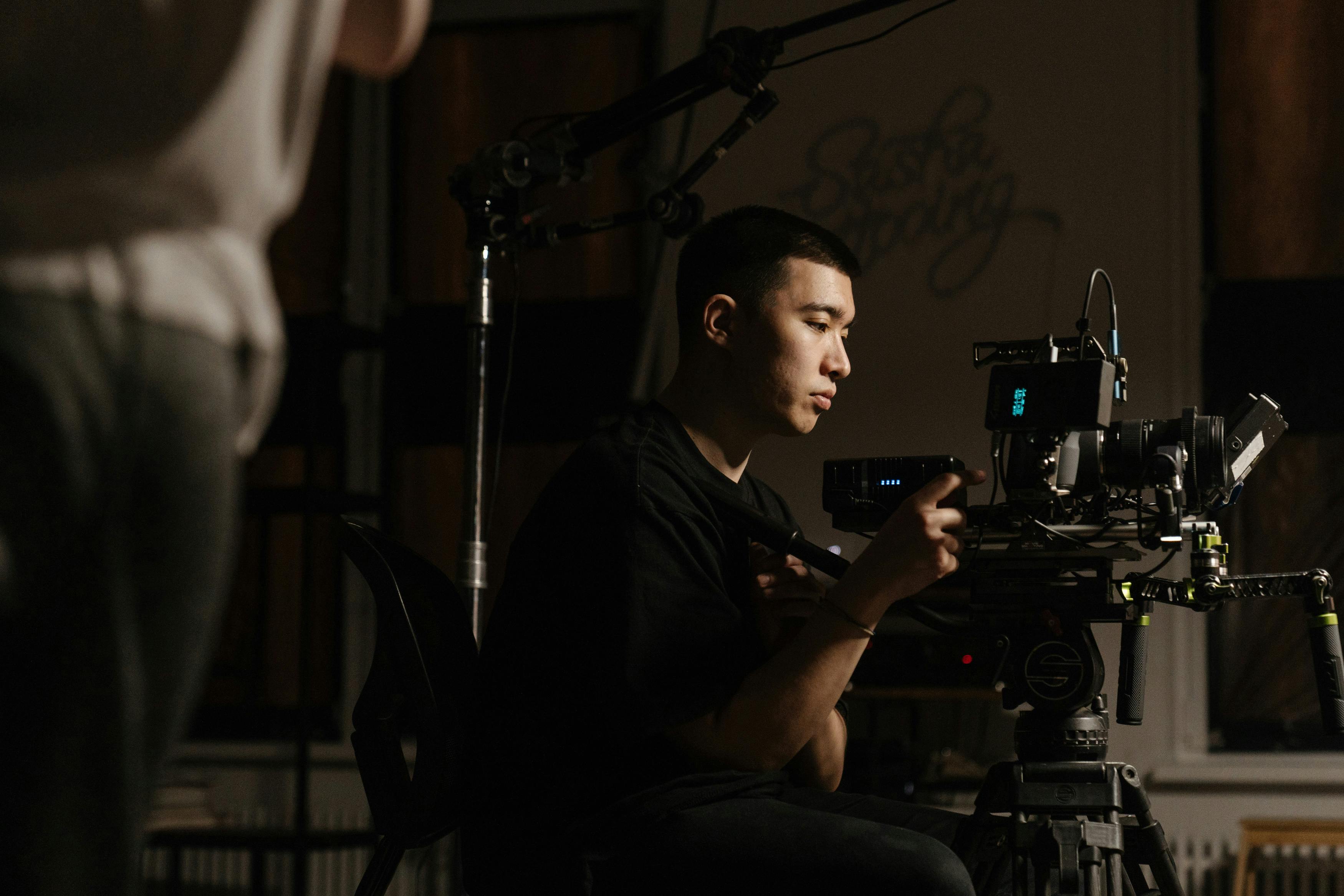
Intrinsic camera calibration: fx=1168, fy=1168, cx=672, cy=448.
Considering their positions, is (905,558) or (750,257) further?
(750,257)

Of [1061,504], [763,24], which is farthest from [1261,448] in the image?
[763,24]

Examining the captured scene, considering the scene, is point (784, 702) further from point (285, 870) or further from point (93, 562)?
point (285, 870)

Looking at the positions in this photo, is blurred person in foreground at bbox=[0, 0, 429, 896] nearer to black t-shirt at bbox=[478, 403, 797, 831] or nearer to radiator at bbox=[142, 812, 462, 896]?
black t-shirt at bbox=[478, 403, 797, 831]

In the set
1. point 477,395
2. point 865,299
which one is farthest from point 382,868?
point 865,299

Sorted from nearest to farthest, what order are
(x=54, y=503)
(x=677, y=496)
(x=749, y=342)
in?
(x=54, y=503) → (x=677, y=496) → (x=749, y=342)

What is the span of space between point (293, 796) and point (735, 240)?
2.23 m

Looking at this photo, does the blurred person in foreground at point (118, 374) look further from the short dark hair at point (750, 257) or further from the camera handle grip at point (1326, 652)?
the camera handle grip at point (1326, 652)

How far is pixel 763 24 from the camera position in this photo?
3.02 meters

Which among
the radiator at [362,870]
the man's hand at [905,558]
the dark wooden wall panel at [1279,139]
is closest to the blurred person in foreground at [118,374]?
the man's hand at [905,558]

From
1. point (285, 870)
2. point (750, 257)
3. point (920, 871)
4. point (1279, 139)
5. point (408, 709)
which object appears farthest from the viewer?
point (285, 870)

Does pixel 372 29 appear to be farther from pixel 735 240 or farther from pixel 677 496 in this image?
pixel 735 240

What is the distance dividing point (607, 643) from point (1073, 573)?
22.8 inches

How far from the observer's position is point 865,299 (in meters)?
2.90

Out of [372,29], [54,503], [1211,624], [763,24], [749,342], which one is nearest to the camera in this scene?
[54,503]
